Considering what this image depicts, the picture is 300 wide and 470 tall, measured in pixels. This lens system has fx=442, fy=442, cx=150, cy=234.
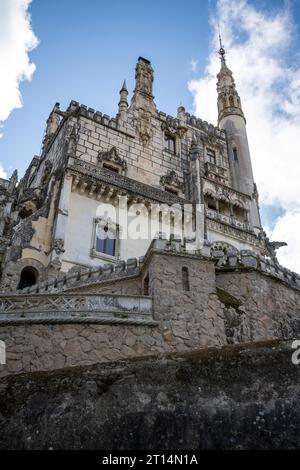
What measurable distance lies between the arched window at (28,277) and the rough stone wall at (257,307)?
10103 millimetres

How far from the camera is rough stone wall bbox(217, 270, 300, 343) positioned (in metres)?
11.8

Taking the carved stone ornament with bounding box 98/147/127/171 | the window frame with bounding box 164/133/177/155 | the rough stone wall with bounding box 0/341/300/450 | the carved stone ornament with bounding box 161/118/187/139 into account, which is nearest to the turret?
the carved stone ornament with bounding box 161/118/187/139

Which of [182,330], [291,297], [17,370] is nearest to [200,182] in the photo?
[291,297]

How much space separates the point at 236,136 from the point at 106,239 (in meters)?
17.9

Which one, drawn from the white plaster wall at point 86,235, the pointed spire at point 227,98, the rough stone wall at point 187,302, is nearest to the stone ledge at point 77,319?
the rough stone wall at point 187,302

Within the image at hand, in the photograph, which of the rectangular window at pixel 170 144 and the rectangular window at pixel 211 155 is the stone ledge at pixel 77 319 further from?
the rectangular window at pixel 211 155

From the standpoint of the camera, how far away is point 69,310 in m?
10.2

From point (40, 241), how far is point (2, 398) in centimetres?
1740

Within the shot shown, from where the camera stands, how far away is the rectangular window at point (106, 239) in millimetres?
22264

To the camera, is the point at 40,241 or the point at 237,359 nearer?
the point at 237,359

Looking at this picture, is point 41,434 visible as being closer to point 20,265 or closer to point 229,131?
point 20,265

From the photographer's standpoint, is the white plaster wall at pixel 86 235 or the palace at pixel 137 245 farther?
the white plaster wall at pixel 86 235

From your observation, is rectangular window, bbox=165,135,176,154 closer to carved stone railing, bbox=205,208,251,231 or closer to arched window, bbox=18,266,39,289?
carved stone railing, bbox=205,208,251,231
